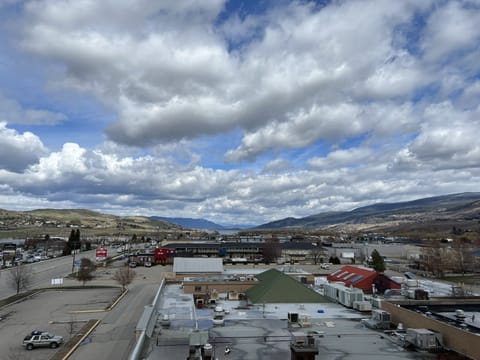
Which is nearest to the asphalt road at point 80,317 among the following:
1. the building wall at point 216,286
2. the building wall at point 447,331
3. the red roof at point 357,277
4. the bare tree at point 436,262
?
the building wall at point 216,286

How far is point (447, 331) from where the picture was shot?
2234 cm

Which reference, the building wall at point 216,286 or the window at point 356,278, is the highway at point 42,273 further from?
the window at point 356,278

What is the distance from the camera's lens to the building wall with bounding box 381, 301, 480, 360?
20.1m

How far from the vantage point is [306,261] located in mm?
125562

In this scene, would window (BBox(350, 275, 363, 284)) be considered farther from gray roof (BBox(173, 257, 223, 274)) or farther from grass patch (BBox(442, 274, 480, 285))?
grass patch (BBox(442, 274, 480, 285))

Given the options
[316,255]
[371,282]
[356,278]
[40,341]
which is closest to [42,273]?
[40,341]

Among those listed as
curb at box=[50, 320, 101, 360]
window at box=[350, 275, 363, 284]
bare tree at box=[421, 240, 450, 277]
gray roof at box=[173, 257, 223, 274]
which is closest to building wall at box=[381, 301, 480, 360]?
window at box=[350, 275, 363, 284]

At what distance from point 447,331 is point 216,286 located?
30518 mm

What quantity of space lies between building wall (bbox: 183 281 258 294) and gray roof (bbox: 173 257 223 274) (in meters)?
14.2

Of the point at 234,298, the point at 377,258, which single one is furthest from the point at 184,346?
the point at 377,258

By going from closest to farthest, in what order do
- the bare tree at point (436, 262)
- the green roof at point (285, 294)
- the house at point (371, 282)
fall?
the green roof at point (285, 294) → the house at point (371, 282) → the bare tree at point (436, 262)

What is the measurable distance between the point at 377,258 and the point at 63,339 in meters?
68.1

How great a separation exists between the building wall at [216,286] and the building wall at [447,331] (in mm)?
23728

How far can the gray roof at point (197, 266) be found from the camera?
62500 mm
